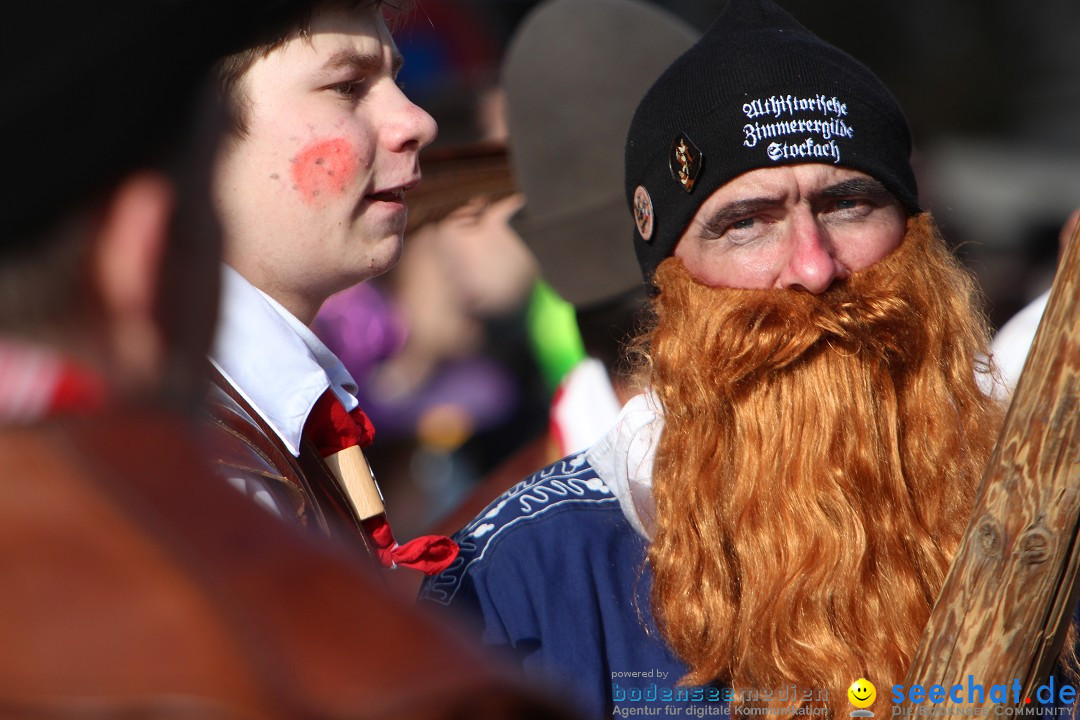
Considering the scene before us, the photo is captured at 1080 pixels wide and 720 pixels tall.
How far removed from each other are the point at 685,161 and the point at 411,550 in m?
1.07

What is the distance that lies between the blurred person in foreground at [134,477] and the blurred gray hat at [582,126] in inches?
103

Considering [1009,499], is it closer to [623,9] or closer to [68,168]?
[68,168]

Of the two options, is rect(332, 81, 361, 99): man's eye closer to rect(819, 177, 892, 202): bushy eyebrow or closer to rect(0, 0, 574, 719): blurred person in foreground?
rect(0, 0, 574, 719): blurred person in foreground

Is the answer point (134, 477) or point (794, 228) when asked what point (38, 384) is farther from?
point (794, 228)

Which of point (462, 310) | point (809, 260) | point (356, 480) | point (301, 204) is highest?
point (301, 204)

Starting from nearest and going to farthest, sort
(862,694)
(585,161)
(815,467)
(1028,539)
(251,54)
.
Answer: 1. (1028,539)
2. (251,54)
3. (862,694)
4. (815,467)
5. (585,161)

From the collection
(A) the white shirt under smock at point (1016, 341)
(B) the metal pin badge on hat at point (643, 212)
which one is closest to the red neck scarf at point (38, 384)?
(B) the metal pin badge on hat at point (643, 212)

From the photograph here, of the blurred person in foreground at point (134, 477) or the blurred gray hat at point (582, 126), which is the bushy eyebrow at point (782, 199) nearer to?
the blurred gray hat at point (582, 126)

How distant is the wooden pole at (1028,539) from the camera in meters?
1.51

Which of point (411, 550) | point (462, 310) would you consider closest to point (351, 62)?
point (411, 550)

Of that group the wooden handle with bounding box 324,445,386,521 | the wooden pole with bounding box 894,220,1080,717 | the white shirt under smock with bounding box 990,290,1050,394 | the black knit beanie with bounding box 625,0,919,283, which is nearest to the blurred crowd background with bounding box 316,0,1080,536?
the white shirt under smock with bounding box 990,290,1050,394

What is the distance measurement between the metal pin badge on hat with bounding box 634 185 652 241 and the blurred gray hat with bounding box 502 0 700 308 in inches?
29.6

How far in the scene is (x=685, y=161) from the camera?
A: 245cm

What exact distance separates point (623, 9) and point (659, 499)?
1.97 m
